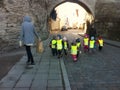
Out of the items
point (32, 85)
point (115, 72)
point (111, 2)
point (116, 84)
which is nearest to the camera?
point (32, 85)

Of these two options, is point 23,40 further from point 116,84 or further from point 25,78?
point 116,84

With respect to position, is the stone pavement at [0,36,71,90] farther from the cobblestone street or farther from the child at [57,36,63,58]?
the child at [57,36,63,58]

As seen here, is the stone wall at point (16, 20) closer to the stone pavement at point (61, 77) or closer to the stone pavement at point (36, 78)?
the stone pavement at point (61, 77)

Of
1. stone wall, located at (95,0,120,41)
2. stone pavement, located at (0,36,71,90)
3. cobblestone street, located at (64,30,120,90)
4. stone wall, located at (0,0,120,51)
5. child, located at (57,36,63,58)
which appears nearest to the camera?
stone pavement, located at (0,36,71,90)

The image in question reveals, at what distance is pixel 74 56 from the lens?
1062cm

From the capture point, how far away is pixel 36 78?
285 inches

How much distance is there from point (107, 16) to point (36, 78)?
19774 millimetres

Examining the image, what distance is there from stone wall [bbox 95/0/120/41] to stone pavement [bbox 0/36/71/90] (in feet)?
55.5

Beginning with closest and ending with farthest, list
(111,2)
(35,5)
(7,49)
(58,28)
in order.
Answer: (7,49)
(35,5)
(111,2)
(58,28)

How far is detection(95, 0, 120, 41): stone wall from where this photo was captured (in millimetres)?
25375

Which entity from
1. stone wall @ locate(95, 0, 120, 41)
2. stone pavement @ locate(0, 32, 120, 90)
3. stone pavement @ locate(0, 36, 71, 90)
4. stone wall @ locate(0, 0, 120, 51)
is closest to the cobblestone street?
stone pavement @ locate(0, 32, 120, 90)

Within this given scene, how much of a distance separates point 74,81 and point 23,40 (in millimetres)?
2488

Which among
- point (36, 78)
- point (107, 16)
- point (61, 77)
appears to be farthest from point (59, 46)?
point (107, 16)

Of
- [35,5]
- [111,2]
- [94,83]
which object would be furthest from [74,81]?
[111,2]
